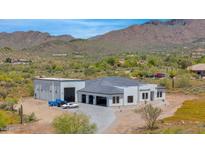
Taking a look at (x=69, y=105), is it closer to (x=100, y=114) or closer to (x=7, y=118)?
(x=100, y=114)

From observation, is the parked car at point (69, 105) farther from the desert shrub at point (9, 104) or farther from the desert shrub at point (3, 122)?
the desert shrub at point (3, 122)

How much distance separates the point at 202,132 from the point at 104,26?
694cm

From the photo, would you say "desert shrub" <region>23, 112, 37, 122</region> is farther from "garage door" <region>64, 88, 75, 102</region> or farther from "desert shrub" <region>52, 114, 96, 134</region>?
"garage door" <region>64, 88, 75, 102</region>

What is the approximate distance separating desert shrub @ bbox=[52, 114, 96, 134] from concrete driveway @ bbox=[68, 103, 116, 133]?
61 cm

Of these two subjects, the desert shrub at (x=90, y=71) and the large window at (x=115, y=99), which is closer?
the large window at (x=115, y=99)

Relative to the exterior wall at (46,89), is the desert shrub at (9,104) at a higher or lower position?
lower

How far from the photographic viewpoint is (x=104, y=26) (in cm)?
2252

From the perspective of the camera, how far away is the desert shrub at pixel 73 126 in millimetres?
20172

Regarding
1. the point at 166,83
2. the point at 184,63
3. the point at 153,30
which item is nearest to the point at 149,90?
the point at 153,30

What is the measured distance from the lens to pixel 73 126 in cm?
2025

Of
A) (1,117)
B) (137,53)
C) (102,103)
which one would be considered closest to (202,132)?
(1,117)

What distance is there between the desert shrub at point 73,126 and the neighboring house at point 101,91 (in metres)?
8.87

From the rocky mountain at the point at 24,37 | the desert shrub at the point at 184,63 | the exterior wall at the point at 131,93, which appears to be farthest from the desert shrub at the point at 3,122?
the desert shrub at the point at 184,63
